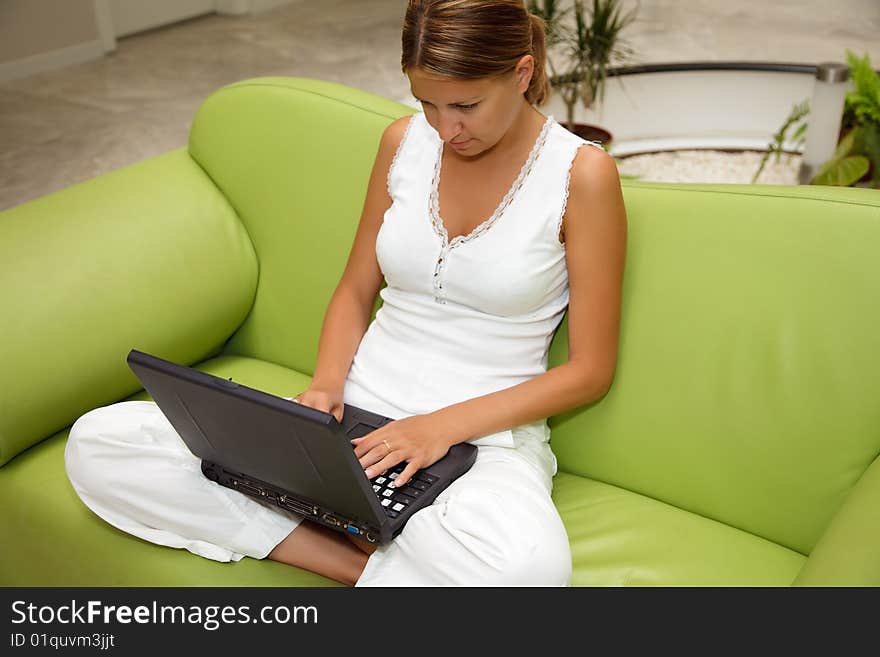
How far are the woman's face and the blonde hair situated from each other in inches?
0.6

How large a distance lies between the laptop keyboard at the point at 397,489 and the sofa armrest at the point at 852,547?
52cm

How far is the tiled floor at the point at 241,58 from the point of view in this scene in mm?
4480

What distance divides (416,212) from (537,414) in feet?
1.25

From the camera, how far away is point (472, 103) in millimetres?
1489

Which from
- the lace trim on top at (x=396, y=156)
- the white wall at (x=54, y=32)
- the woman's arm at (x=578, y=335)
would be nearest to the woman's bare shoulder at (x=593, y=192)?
the woman's arm at (x=578, y=335)

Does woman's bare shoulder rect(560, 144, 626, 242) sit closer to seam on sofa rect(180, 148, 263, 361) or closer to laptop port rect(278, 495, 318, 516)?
laptop port rect(278, 495, 318, 516)

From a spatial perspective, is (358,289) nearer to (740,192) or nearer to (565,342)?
(565,342)

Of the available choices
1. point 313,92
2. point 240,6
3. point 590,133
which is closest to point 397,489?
point 313,92

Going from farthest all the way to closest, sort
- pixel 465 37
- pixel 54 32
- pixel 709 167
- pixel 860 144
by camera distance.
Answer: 1. pixel 54 32
2. pixel 709 167
3. pixel 860 144
4. pixel 465 37

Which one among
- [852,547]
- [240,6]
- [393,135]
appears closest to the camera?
[852,547]

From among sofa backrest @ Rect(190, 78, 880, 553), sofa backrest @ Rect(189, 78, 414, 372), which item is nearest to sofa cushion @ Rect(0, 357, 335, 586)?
sofa backrest @ Rect(189, 78, 414, 372)

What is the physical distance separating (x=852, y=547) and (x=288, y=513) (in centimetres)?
79
